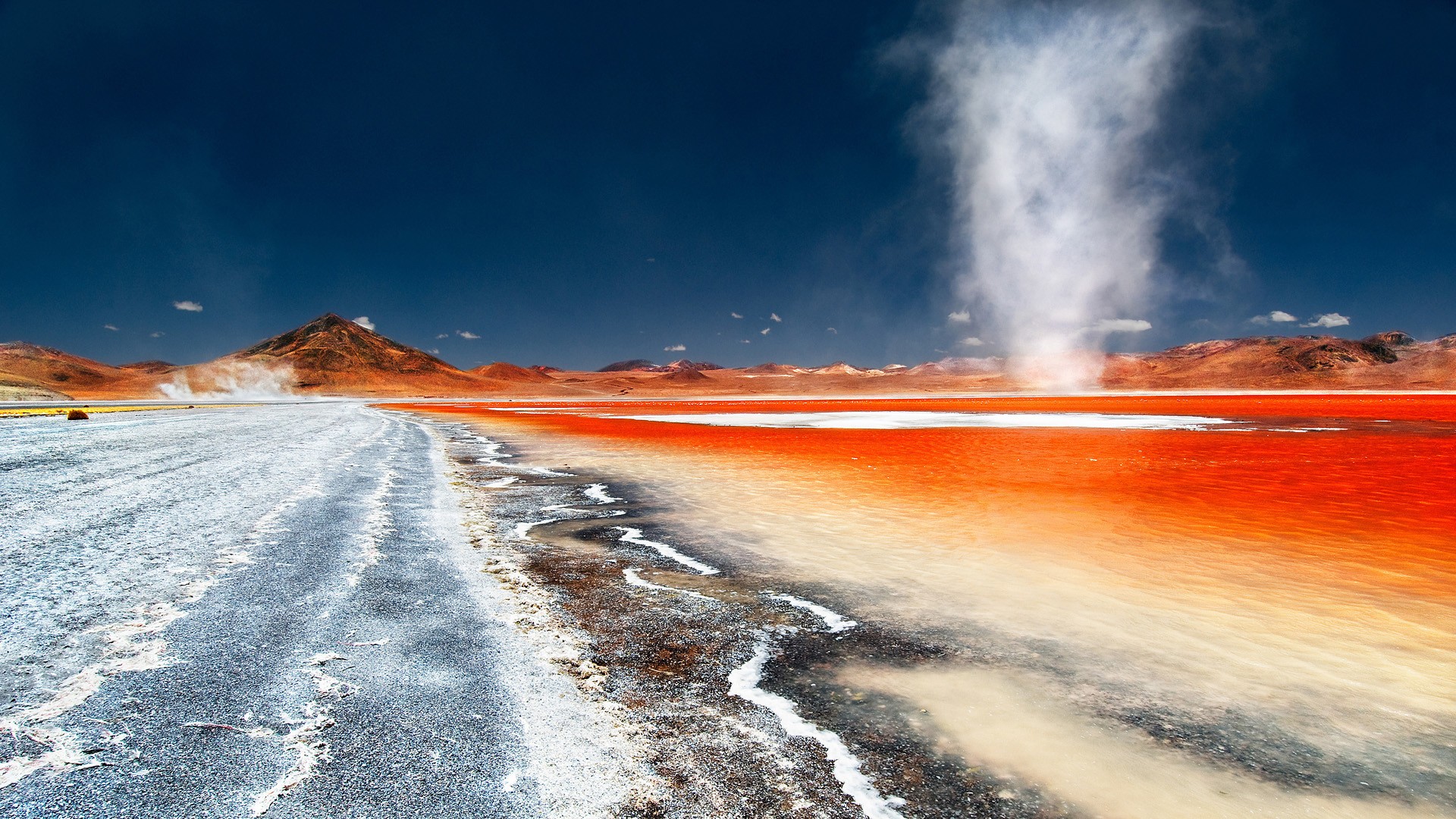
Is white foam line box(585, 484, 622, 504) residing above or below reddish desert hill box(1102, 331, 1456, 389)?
below

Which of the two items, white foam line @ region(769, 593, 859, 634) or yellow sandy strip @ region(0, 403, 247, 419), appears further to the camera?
yellow sandy strip @ region(0, 403, 247, 419)

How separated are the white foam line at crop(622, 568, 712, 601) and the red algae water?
1094mm

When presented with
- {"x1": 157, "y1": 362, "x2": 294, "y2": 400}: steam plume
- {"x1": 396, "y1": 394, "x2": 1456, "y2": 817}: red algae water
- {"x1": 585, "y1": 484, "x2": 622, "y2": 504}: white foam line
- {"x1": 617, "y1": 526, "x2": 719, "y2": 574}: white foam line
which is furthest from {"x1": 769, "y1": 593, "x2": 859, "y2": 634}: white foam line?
{"x1": 157, "y1": 362, "x2": 294, "y2": 400}: steam plume

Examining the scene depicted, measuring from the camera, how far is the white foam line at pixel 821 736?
2.89 m

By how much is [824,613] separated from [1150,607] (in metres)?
2.93

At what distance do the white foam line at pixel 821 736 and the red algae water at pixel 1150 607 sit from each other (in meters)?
0.58

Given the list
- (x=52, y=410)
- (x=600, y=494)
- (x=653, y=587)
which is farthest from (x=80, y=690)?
(x=52, y=410)

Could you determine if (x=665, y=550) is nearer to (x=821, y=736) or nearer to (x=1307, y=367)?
(x=821, y=736)

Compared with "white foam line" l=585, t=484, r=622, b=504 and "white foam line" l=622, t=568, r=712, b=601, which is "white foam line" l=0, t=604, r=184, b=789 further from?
"white foam line" l=585, t=484, r=622, b=504

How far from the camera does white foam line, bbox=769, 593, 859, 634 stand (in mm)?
5320

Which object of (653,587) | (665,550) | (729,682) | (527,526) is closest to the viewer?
(729,682)

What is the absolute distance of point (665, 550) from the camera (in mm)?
7930

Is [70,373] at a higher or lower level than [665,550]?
higher

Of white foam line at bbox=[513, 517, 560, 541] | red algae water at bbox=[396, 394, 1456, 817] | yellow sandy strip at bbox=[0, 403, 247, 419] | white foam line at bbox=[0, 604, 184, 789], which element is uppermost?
yellow sandy strip at bbox=[0, 403, 247, 419]
